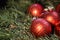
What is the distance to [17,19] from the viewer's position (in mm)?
1729

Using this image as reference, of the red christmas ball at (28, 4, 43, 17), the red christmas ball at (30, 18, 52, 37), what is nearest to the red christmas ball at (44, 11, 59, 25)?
the red christmas ball at (30, 18, 52, 37)

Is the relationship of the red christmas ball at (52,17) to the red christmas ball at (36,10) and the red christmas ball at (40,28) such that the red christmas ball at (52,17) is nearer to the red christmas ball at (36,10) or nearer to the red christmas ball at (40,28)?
the red christmas ball at (40,28)

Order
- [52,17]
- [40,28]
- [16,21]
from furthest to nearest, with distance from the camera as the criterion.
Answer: [16,21], [52,17], [40,28]

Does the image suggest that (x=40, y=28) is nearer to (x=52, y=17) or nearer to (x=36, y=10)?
(x=52, y=17)

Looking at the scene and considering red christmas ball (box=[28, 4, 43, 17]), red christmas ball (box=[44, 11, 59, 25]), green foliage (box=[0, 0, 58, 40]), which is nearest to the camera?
green foliage (box=[0, 0, 58, 40])

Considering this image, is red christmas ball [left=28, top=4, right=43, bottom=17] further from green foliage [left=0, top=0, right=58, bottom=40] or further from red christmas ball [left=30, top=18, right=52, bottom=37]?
red christmas ball [left=30, top=18, right=52, bottom=37]

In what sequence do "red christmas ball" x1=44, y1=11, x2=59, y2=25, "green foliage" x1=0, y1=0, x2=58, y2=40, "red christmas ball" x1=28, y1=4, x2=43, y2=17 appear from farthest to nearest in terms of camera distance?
"red christmas ball" x1=28, y1=4, x2=43, y2=17
"red christmas ball" x1=44, y1=11, x2=59, y2=25
"green foliage" x1=0, y1=0, x2=58, y2=40

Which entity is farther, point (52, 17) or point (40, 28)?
point (52, 17)

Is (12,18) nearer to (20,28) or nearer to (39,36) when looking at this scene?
(20,28)

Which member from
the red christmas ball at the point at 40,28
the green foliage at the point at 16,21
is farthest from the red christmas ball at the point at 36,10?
the red christmas ball at the point at 40,28

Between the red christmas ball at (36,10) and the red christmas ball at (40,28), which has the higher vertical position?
the red christmas ball at (36,10)

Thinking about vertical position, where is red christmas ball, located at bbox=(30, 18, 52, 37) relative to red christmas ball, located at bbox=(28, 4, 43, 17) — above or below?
below

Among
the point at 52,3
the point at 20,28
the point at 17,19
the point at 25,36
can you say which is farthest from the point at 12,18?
the point at 52,3

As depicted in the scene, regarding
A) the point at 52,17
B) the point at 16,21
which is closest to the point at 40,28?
the point at 52,17
